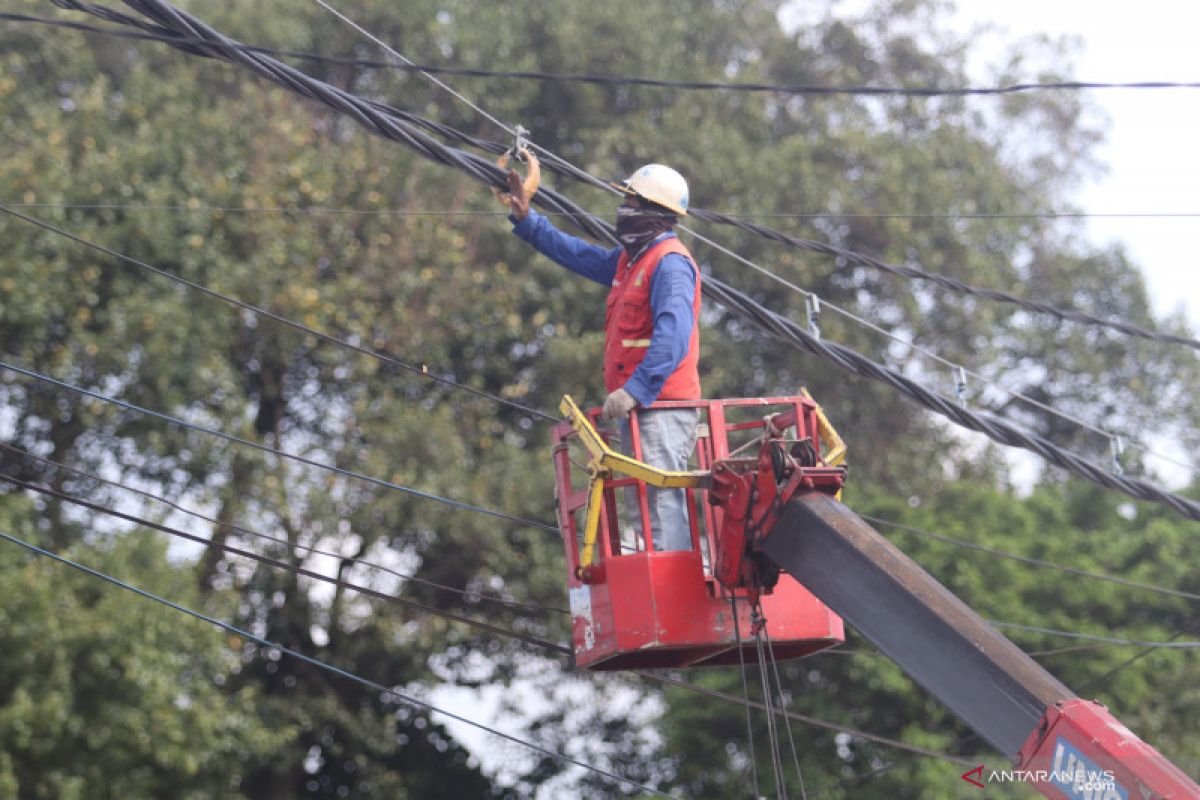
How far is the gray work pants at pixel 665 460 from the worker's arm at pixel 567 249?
3.31ft

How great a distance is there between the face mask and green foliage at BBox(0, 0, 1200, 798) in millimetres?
8242

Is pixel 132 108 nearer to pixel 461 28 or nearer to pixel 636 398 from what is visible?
pixel 461 28

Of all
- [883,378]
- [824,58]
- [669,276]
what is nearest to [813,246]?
[883,378]

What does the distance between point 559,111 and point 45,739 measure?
1257cm

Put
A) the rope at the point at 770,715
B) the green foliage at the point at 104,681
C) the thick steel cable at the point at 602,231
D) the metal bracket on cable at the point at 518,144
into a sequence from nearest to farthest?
1. the rope at the point at 770,715
2. the thick steel cable at the point at 602,231
3. the metal bracket on cable at the point at 518,144
4. the green foliage at the point at 104,681

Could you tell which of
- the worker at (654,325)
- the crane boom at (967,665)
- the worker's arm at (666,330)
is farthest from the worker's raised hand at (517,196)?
the crane boom at (967,665)

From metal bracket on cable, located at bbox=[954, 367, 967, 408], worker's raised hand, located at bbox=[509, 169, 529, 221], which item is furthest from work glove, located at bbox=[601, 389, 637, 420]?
metal bracket on cable, located at bbox=[954, 367, 967, 408]

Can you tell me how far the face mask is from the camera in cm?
706

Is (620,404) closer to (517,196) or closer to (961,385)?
(517,196)

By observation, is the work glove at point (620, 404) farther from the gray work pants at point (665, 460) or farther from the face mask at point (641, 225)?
the face mask at point (641, 225)

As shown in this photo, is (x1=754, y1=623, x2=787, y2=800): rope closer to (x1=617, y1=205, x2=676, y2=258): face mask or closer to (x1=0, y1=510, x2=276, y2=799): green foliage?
(x1=617, y1=205, x2=676, y2=258): face mask

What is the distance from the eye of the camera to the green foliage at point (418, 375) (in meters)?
17.2

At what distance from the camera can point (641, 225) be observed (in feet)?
23.2

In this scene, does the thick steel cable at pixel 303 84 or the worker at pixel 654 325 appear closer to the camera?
the worker at pixel 654 325
